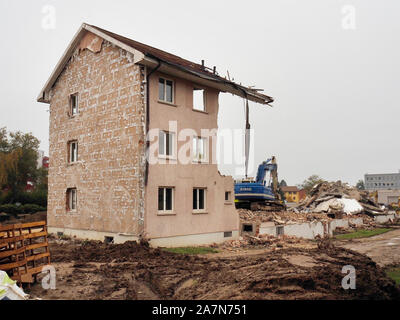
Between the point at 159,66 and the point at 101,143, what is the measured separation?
4755 mm

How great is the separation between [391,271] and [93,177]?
43.0ft

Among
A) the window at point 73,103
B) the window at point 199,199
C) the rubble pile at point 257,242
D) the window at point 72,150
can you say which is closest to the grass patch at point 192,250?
the rubble pile at point 257,242

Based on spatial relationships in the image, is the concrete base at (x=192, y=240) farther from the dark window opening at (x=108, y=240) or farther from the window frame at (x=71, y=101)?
the window frame at (x=71, y=101)

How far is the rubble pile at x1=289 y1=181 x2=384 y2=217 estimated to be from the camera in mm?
33897

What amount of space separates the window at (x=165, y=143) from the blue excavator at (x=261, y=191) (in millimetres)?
9782

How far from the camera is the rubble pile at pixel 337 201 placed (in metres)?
33.9

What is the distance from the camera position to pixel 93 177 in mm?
18203

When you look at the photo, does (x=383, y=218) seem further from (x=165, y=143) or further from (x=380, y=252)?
(x=165, y=143)

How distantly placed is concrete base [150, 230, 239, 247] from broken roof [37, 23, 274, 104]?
739 cm

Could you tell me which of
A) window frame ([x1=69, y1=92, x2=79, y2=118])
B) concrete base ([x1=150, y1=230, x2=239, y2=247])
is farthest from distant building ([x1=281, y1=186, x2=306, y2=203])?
window frame ([x1=69, y1=92, x2=79, y2=118])

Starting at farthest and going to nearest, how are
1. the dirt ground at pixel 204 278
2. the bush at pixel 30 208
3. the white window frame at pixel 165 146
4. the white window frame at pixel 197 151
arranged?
1. the bush at pixel 30 208
2. the white window frame at pixel 197 151
3. the white window frame at pixel 165 146
4. the dirt ground at pixel 204 278

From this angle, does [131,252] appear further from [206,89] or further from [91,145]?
[206,89]

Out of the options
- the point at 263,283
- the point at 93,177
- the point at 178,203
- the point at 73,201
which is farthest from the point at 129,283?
the point at 73,201

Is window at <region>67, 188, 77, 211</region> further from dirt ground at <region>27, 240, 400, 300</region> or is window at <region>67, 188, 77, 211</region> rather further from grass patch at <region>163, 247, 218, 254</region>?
grass patch at <region>163, 247, 218, 254</region>
